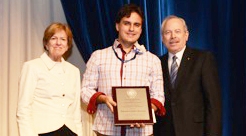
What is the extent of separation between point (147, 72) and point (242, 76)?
1.17 m

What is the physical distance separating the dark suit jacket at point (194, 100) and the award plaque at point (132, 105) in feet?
1.13

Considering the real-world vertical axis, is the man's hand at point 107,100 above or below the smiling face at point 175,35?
below

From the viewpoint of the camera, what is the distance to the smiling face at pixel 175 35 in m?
2.84

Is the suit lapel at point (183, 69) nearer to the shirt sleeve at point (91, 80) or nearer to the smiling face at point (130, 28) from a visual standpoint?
the smiling face at point (130, 28)

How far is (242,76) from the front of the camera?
335 centimetres

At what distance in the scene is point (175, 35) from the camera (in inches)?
112

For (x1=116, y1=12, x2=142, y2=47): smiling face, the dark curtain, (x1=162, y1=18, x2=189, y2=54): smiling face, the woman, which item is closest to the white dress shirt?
the woman

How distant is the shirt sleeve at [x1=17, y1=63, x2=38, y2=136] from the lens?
2422mm

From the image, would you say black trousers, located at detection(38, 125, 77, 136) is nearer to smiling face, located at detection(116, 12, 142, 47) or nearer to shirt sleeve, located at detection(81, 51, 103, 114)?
shirt sleeve, located at detection(81, 51, 103, 114)

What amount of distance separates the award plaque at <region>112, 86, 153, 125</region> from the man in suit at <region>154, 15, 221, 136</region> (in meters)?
0.34

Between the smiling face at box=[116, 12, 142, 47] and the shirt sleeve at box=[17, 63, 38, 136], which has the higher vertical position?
the smiling face at box=[116, 12, 142, 47]

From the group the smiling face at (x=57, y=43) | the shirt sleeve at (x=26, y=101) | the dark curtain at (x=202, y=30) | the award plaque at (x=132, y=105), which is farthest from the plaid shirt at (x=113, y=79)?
the dark curtain at (x=202, y=30)

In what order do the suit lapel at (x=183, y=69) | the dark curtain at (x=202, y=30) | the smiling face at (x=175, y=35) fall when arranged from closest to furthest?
the suit lapel at (x=183, y=69), the smiling face at (x=175, y=35), the dark curtain at (x=202, y=30)

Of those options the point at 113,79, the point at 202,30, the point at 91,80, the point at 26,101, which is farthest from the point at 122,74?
the point at 202,30
